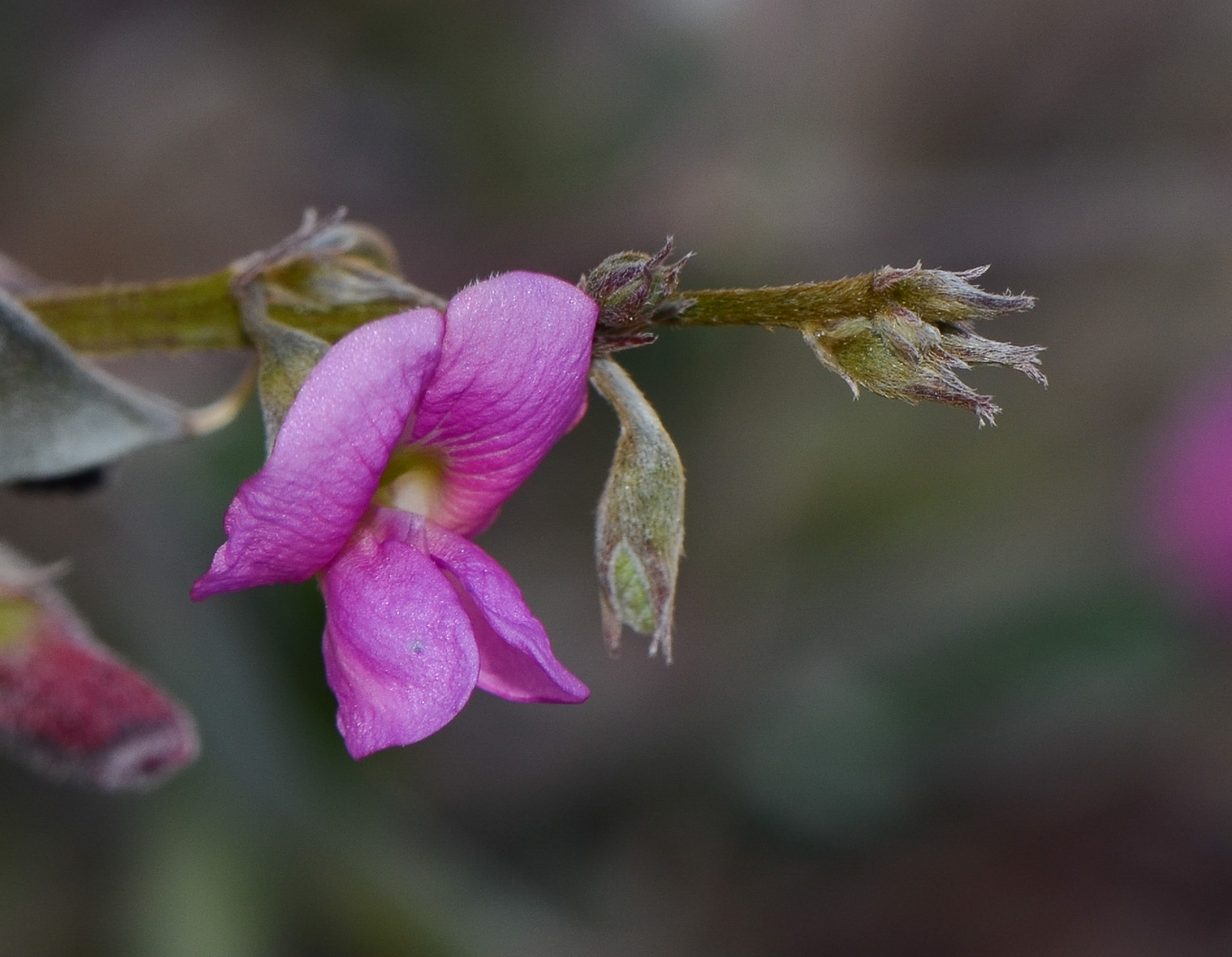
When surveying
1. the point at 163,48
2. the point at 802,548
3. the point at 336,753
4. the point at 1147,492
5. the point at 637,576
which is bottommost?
the point at 336,753

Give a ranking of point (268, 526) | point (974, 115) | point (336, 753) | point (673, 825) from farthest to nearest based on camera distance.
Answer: point (974, 115) < point (673, 825) < point (336, 753) < point (268, 526)

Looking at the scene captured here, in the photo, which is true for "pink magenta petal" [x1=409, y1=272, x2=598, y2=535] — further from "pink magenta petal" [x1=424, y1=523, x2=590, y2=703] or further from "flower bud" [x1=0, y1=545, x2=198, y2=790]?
"flower bud" [x1=0, y1=545, x2=198, y2=790]

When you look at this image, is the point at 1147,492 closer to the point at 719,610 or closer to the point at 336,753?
the point at 719,610

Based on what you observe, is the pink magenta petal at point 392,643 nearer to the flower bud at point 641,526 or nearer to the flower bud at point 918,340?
the flower bud at point 641,526

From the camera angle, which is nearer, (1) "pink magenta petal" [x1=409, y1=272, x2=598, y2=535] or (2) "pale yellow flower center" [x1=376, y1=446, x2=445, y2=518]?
(1) "pink magenta petal" [x1=409, y1=272, x2=598, y2=535]

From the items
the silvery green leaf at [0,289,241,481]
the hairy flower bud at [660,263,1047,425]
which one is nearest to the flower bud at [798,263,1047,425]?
the hairy flower bud at [660,263,1047,425]

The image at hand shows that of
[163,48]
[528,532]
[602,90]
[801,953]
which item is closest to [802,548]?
[528,532]
